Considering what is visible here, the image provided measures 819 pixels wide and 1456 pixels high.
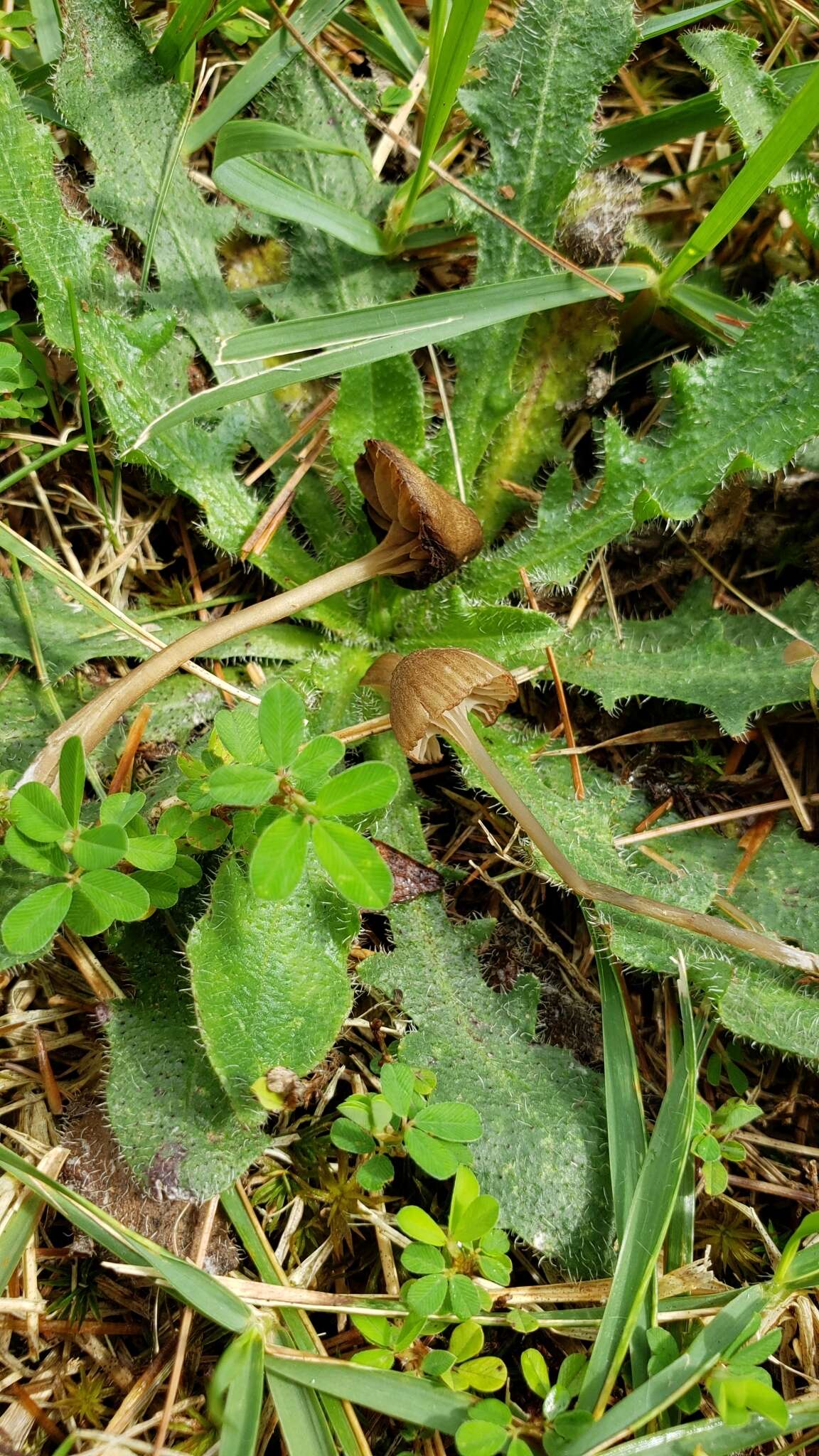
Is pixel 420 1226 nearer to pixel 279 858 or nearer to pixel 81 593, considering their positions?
pixel 279 858

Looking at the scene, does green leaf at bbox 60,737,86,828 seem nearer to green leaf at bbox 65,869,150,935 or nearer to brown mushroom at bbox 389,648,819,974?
green leaf at bbox 65,869,150,935

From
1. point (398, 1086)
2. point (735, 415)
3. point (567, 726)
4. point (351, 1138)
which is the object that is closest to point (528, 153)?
point (735, 415)

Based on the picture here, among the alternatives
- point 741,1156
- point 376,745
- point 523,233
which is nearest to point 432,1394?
point 741,1156

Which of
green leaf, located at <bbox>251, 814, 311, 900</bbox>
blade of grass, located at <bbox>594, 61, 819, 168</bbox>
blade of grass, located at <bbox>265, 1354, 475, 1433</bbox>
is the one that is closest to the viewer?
green leaf, located at <bbox>251, 814, 311, 900</bbox>

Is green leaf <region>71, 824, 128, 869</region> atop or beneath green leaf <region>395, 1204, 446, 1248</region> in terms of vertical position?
atop

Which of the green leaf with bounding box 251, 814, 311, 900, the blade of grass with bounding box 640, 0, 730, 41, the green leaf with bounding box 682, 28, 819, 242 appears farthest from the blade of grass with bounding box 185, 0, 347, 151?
the green leaf with bounding box 251, 814, 311, 900

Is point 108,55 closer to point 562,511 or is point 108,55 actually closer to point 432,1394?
point 562,511
